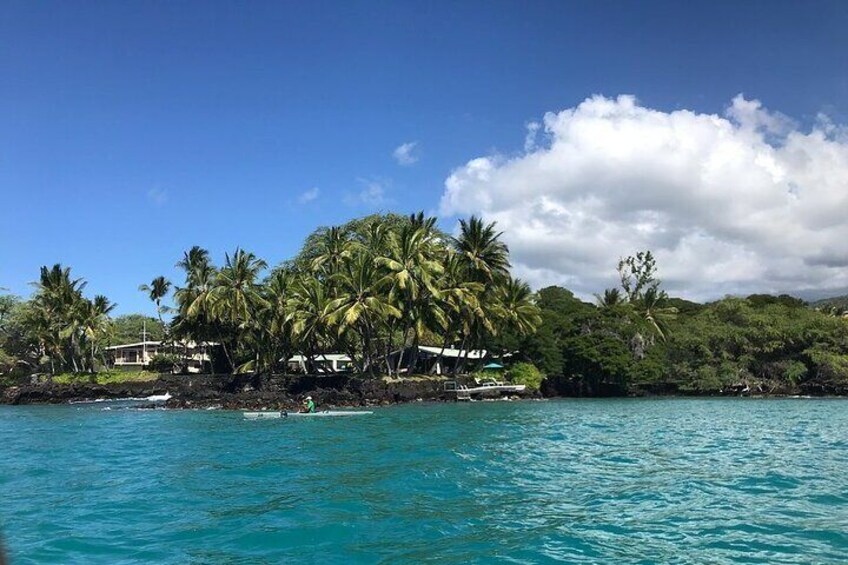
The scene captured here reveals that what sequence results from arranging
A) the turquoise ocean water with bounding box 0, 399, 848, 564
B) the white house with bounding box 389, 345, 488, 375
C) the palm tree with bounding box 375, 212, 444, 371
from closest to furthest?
the turquoise ocean water with bounding box 0, 399, 848, 564 → the palm tree with bounding box 375, 212, 444, 371 → the white house with bounding box 389, 345, 488, 375

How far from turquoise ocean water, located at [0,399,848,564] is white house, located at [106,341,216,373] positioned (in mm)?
58898

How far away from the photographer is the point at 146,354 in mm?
95500

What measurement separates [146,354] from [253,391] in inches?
1851

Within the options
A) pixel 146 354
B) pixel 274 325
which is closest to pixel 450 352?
pixel 274 325

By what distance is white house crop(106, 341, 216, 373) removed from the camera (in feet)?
286

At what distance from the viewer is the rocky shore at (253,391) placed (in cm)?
5116

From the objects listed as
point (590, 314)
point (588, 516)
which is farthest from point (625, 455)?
point (590, 314)

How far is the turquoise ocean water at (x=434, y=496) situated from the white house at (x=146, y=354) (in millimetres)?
58898

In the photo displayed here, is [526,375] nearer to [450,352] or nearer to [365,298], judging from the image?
[450,352]

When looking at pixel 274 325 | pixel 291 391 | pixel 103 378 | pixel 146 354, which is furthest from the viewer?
pixel 146 354

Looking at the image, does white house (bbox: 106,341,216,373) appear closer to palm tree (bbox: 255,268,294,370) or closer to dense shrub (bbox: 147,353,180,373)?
dense shrub (bbox: 147,353,180,373)

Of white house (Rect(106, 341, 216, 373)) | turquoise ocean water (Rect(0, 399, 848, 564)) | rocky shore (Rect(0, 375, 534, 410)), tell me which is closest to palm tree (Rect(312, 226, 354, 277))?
rocky shore (Rect(0, 375, 534, 410))

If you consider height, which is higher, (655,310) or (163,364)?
(655,310)

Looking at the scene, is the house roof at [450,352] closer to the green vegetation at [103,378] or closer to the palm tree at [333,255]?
the palm tree at [333,255]
